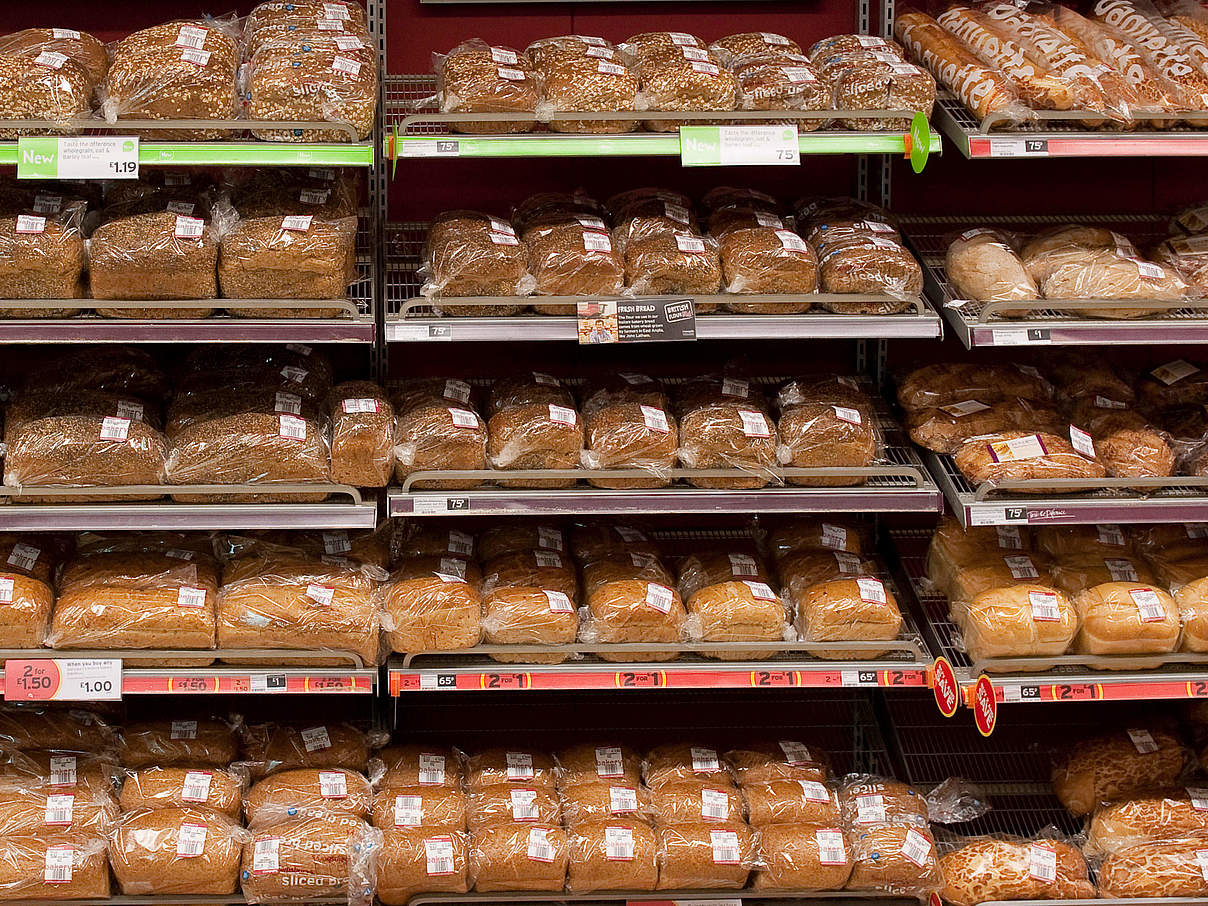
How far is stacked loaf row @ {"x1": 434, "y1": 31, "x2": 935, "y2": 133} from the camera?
118 inches

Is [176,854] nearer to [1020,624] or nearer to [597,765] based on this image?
[597,765]

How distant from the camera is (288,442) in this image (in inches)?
121

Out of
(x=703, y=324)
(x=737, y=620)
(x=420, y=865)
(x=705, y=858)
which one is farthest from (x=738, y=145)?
(x=420, y=865)

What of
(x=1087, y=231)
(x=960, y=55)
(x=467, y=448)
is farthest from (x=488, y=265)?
(x=1087, y=231)

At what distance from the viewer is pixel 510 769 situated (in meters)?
3.34

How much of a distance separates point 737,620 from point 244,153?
1.52 meters

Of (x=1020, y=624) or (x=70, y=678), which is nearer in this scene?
(x=70, y=678)

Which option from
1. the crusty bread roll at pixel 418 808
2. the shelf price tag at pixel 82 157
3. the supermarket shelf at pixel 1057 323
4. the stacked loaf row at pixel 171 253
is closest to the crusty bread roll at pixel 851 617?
the supermarket shelf at pixel 1057 323

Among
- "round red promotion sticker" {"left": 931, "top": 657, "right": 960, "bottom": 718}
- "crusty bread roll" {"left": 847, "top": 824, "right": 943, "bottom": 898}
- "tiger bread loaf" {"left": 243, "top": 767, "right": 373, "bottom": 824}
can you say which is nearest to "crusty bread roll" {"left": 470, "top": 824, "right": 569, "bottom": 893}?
"tiger bread loaf" {"left": 243, "top": 767, "right": 373, "bottom": 824}

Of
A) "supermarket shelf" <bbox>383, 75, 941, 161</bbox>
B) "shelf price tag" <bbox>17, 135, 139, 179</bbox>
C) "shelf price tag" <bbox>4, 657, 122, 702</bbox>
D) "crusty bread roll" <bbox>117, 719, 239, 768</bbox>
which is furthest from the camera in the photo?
"crusty bread roll" <bbox>117, 719, 239, 768</bbox>

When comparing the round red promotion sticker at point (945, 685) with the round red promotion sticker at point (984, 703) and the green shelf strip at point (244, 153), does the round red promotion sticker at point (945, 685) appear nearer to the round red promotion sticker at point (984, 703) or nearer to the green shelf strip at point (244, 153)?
the round red promotion sticker at point (984, 703)

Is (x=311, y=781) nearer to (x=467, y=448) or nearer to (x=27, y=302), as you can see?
(x=467, y=448)

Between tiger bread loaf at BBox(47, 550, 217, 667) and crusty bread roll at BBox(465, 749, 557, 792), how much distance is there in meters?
0.71

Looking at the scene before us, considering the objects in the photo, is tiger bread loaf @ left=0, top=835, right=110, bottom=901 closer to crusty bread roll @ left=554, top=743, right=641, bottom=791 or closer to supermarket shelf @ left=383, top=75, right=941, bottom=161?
crusty bread roll @ left=554, top=743, right=641, bottom=791
